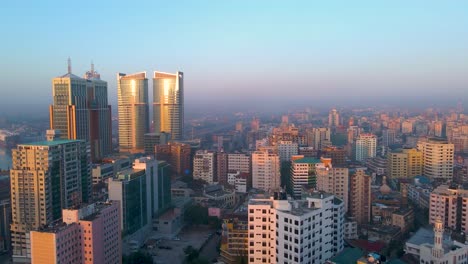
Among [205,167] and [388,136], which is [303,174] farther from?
[388,136]

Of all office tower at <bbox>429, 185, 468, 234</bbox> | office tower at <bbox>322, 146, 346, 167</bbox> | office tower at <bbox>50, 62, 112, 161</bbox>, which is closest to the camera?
office tower at <bbox>429, 185, 468, 234</bbox>

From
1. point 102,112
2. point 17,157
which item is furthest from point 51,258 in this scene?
point 102,112

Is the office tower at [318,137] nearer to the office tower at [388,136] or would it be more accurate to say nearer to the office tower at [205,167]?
the office tower at [388,136]

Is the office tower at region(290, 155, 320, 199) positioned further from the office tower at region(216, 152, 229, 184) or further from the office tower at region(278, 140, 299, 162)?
the office tower at region(278, 140, 299, 162)

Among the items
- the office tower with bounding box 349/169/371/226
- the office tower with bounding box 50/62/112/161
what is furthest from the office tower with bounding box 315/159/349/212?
the office tower with bounding box 50/62/112/161

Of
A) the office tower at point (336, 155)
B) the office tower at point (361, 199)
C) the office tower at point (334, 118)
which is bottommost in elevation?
the office tower at point (361, 199)

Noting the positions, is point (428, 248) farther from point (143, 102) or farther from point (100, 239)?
point (143, 102)

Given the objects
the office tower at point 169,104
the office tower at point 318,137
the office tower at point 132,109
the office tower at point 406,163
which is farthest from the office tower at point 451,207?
the office tower at point 169,104
